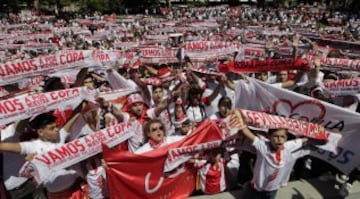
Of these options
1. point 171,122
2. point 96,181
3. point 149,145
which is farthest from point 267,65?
point 96,181

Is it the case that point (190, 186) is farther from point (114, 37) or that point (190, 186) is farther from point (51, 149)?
point (114, 37)

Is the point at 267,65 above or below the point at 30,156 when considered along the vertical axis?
above

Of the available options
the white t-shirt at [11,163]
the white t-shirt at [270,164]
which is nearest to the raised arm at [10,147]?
the white t-shirt at [11,163]

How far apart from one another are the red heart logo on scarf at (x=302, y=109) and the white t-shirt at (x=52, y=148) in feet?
9.57

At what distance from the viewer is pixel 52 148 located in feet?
15.0

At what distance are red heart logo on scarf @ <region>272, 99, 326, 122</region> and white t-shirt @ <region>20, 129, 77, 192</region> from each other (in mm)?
2917

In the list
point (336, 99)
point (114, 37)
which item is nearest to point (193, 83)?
point (336, 99)

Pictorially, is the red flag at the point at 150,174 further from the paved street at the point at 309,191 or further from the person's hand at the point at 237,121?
the paved street at the point at 309,191

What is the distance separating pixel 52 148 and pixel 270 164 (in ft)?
7.82

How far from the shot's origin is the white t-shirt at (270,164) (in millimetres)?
4949

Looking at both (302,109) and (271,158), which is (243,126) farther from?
(302,109)

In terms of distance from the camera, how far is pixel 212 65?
9680mm

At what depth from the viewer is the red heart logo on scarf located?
567cm

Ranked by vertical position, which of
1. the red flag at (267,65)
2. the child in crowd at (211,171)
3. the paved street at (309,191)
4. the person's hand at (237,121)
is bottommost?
the paved street at (309,191)
